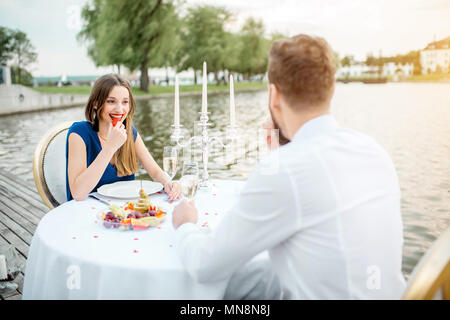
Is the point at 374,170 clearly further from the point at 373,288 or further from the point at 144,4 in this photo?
the point at 144,4

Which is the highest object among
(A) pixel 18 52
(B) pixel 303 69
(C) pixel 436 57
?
(A) pixel 18 52

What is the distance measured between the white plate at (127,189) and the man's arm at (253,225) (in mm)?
1021

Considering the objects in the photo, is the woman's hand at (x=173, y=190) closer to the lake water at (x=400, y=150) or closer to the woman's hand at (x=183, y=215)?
the woman's hand at (x=183, y=215)

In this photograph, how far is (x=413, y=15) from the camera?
140 ft

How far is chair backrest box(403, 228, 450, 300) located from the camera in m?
1.17

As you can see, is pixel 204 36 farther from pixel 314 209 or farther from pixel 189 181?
pixel 314 209

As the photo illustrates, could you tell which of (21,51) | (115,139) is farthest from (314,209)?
(21,51)

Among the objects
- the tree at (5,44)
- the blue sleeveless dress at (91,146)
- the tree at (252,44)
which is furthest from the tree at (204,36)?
the blue sleeveless dress at (91,146)

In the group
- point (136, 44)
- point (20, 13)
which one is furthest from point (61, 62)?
point (136, 44)

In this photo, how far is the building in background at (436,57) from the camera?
35.4 meters

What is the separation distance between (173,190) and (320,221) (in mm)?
1240

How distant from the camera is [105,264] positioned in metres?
1.42

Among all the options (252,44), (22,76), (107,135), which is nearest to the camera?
(107,135)

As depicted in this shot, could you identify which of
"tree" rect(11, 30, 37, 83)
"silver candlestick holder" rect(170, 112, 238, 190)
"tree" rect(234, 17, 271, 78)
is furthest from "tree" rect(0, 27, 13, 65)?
"silver candlestick holder" rect(170, 112, 238, 190)
